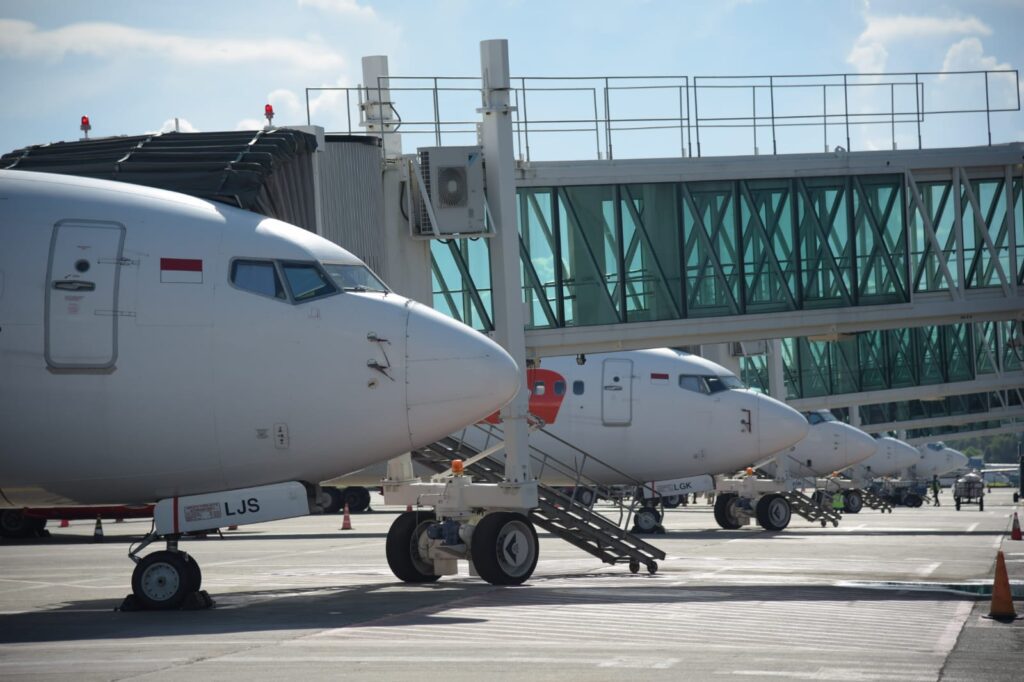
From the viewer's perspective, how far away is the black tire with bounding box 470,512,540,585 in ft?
65.3

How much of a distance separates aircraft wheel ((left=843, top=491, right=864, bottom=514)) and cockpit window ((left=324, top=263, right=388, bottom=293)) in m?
46.1

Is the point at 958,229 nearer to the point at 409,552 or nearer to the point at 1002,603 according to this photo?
the point at 409,552

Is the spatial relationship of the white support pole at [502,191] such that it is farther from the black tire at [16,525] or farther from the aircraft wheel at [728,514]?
the black tire at [16,525]

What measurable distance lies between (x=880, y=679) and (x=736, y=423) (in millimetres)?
25869

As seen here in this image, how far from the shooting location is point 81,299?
16.1m

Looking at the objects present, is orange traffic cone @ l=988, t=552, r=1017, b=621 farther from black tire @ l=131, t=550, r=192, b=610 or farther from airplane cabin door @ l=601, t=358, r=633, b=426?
airplane cabin door @ l=601, t=358, r=633, b=426

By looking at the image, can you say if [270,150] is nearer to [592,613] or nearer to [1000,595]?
[592,613]

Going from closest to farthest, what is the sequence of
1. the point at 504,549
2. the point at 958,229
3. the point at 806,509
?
1. the point at 504,549
2. the point at 958,229
3. the point at 806,509

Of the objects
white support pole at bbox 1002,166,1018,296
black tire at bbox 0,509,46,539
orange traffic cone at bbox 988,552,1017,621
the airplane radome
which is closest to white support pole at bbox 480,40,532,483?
the airplane radome

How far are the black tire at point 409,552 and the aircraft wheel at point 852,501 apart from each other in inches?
1674

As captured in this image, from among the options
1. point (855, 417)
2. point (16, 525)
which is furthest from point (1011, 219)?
point (855, 417)

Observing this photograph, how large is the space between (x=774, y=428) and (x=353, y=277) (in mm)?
21523

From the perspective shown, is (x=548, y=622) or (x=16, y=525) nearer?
(x=548, y=622)

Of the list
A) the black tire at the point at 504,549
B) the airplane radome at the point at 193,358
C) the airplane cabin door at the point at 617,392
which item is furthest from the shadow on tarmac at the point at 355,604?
the airplane cabin door at the point at 617,392
